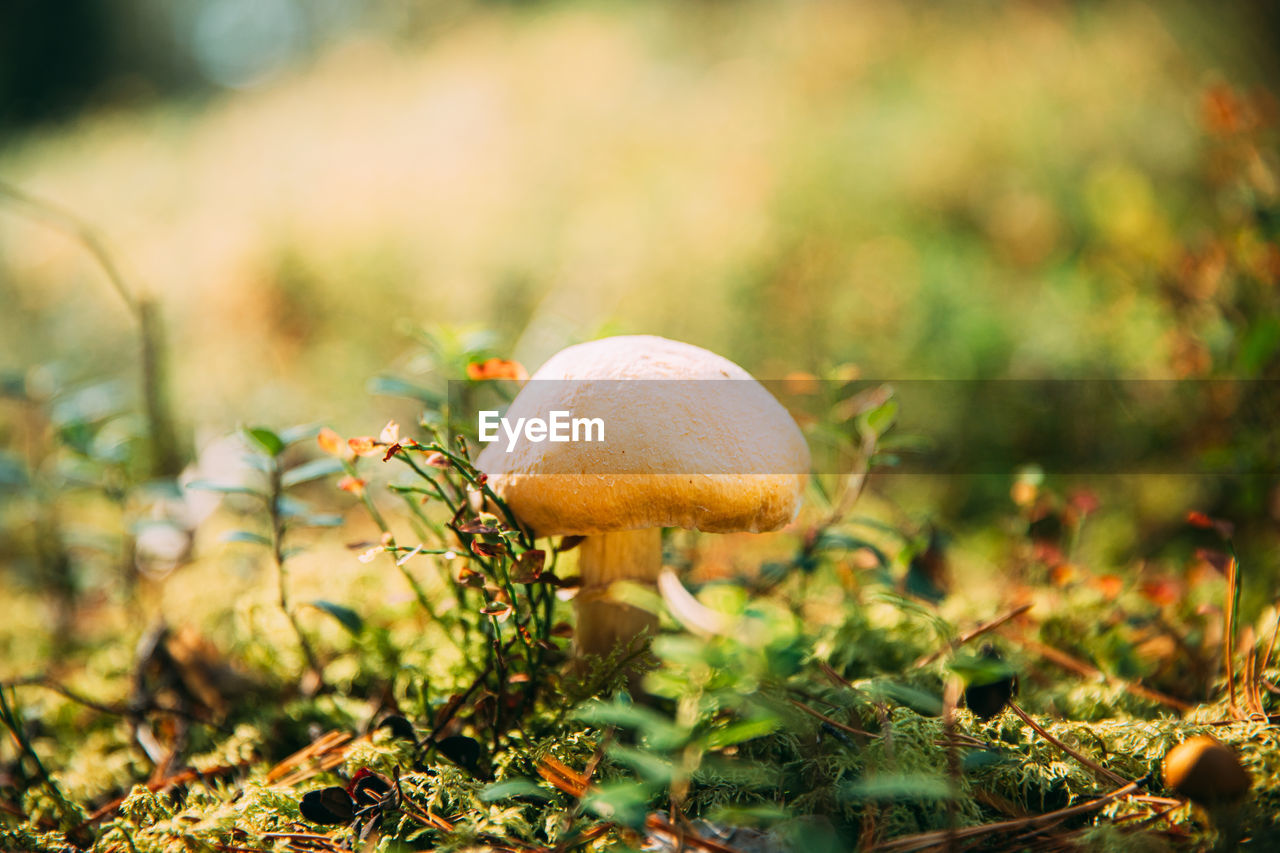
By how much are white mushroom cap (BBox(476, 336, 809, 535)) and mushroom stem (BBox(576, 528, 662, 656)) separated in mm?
222

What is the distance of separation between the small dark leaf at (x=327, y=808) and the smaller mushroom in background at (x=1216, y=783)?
3.92 feet

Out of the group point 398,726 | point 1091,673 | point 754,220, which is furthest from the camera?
point 754,220

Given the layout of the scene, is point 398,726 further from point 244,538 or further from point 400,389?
point 400,389

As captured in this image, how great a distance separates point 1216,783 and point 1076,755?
239mm

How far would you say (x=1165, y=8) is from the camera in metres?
4.89

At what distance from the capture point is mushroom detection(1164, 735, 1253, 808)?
37.7 inches

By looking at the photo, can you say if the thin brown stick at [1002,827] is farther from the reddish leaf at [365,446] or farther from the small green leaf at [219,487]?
the small green leaf at [219,487]

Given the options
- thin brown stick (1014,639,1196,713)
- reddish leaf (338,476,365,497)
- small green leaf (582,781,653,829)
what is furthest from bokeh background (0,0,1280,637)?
small green leaf (582,781,653,829)

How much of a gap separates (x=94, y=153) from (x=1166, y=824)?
33.6 ft

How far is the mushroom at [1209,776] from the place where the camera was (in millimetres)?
957

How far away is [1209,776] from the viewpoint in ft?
3.14

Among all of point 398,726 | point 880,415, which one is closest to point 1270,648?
point 880,415

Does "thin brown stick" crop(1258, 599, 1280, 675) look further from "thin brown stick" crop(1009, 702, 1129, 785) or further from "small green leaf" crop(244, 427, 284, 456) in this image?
"small green leaf" crop(244, 427, 284, 456)

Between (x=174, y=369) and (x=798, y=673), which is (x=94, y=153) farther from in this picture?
(x=798, y=673)
